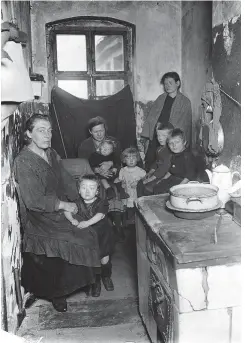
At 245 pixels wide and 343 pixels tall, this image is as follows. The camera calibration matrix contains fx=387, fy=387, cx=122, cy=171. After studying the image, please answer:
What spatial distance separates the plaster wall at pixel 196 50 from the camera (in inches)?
175

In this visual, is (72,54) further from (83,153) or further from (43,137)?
(43,137)

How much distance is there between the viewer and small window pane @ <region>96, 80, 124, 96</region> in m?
5.58

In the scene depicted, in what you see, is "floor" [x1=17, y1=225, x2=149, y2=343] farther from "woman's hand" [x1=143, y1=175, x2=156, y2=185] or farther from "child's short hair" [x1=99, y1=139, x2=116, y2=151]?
"child's short hair" [x1=99, y1=139, x2=116, y2=151]

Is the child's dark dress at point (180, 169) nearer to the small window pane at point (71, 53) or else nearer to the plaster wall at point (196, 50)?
the plaster wall at point (196, 50)

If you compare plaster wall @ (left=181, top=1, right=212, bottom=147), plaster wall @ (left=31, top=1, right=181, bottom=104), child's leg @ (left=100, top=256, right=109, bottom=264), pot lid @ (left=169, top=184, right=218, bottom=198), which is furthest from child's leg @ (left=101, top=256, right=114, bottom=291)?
plaster wall @ (left=31, top=1, right=181, bottom=104)

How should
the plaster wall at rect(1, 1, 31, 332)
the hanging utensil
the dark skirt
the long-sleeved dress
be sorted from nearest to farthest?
the hanging utensil, the plaster wall at rect(1, 1, 31, 332), the long-sleeved dress, the dark skirt

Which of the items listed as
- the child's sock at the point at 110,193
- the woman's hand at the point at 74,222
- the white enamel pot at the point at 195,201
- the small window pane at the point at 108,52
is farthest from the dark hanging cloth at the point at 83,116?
the white enamel pot at the point at 195,201

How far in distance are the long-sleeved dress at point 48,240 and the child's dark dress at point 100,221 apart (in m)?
0.13

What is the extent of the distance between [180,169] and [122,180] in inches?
35.6

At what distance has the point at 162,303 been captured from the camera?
1.98m

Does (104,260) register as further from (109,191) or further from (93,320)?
(109,191)

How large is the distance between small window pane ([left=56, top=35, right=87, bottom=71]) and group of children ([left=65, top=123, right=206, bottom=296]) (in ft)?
5.10

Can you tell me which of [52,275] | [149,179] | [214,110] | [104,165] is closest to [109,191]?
[104,165]

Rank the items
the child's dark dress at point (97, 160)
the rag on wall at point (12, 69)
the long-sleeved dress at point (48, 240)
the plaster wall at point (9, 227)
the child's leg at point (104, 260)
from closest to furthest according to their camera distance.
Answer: the rag on wall at point (12, 69) → the plaster wall at point (9, 227) → the long-sleeved dress at point (48, 240) → the child's leg at point (104, 260) → the child's dark dress at point (97, 160)
